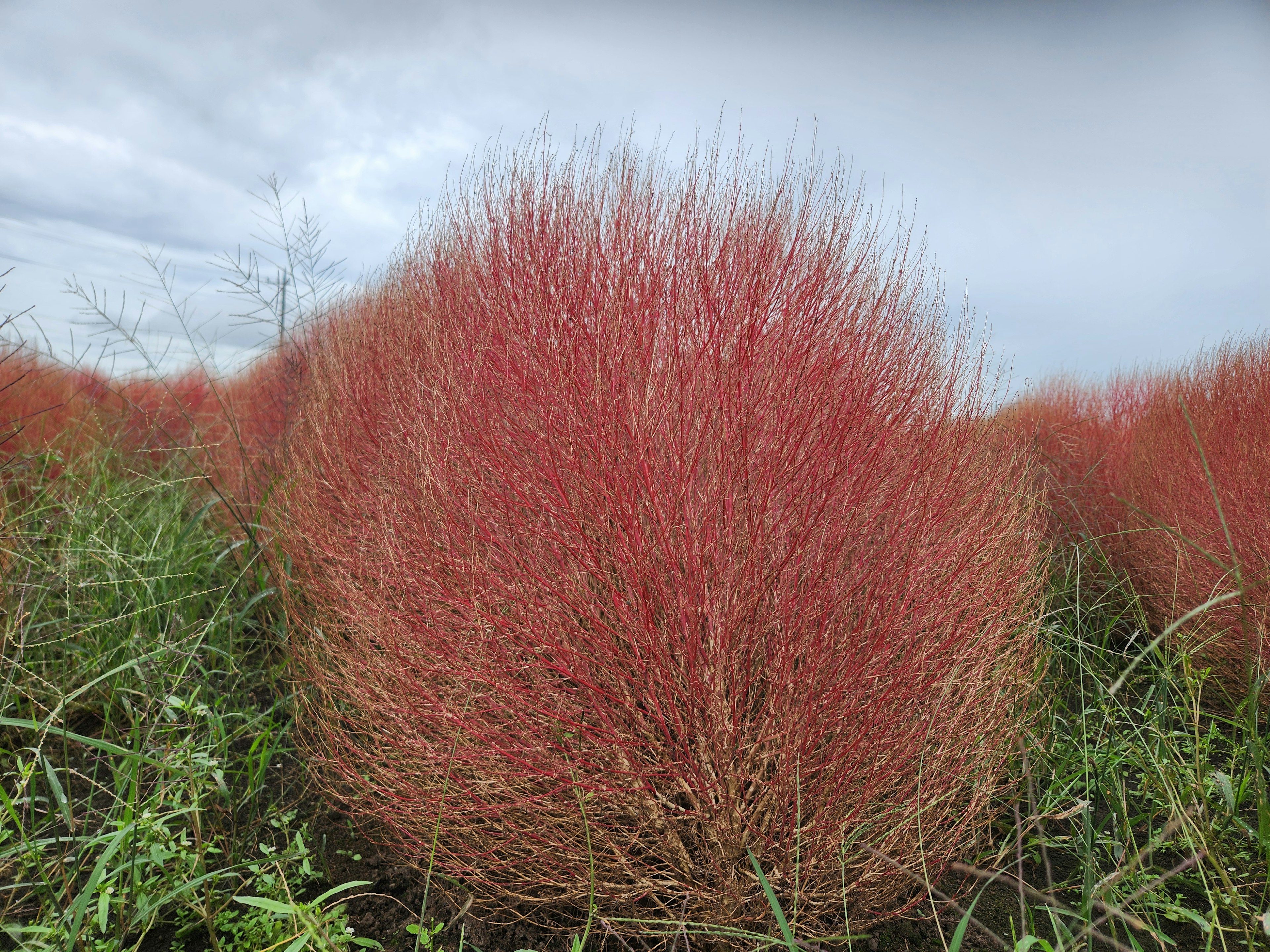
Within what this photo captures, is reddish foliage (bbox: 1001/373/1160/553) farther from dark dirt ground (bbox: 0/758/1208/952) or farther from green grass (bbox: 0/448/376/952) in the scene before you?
green grass (bbox: 0/448/376/952)

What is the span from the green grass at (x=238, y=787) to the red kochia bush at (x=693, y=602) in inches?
13.3

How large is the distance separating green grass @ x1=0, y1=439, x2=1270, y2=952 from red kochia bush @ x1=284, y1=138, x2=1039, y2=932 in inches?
13.3

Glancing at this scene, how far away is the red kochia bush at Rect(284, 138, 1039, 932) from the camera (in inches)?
103

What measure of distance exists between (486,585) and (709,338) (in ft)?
4.88

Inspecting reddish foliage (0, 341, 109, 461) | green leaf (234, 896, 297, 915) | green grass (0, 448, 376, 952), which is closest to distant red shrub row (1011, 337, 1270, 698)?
green leaf (234, 896, 297, 915)

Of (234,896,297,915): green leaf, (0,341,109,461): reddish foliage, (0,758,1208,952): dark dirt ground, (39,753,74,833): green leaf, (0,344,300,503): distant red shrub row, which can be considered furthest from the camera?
(0,341,109,461): reddish foliage

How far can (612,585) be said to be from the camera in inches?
100.0

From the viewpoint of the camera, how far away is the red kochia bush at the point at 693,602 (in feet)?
8.58

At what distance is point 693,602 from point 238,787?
2.77 m

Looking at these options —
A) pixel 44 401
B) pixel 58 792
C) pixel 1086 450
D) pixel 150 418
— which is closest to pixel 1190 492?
pixel 1086 450

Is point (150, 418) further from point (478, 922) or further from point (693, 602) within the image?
point (693, 602)

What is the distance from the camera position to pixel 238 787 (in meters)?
3.63

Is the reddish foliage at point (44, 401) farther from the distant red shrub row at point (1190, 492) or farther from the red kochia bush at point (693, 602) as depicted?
the distant red shrub row at point (1190, 492)

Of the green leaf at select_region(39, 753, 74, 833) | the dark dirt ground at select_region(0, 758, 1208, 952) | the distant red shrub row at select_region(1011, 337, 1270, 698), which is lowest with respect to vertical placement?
the dark dirt ground at select_region(0, 758, 1208, 952)
